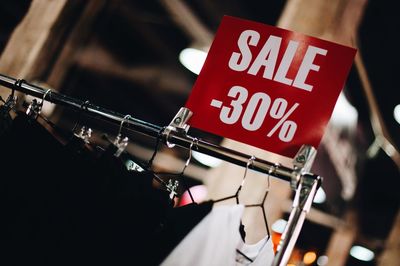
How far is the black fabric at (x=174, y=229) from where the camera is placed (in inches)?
61.2

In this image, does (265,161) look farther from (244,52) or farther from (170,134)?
(244,52)

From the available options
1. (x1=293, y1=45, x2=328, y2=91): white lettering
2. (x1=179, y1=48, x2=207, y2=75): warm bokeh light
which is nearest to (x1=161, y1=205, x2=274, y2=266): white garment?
(x1=293, y1=45, x2=328, y2=91): white lettering

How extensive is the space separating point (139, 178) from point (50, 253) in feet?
1.67

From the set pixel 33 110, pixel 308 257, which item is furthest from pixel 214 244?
pixel 308 257

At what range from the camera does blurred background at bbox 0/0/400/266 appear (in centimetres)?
328

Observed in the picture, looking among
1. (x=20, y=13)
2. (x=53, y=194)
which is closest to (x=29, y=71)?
(x=53, y=194)

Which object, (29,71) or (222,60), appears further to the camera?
(29,71)

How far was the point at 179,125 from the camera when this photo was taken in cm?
182

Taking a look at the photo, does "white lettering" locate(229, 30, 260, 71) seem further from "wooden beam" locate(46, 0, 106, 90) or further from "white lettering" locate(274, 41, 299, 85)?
"wooden beam" locate(46, 0, 106, 90)

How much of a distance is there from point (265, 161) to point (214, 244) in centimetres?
40

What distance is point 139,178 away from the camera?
1.69 meters

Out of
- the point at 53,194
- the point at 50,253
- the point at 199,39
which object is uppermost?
the point at 199,39

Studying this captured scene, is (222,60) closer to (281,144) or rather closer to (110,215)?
(281,144)

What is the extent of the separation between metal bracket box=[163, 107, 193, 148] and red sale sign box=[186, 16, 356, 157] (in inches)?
2.1
